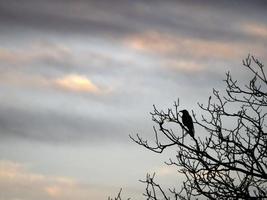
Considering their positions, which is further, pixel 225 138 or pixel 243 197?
pixel 225 138

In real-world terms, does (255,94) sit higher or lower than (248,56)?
lower

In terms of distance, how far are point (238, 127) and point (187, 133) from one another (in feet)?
2.90

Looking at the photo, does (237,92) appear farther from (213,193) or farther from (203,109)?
(213,193)

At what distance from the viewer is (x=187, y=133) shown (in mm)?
9320

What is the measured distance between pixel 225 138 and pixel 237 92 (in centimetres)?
122

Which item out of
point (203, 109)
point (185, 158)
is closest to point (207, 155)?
point (185, 158)

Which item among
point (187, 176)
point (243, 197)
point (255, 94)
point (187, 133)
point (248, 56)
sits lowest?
point (243, 197)

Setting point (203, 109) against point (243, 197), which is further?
point (203, 109)

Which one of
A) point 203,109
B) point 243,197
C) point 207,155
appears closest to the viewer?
point 243,197

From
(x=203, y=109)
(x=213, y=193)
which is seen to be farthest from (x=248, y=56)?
(x=213, y=193)

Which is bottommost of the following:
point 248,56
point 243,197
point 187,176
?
point 243,197

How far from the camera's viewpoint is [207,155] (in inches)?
352

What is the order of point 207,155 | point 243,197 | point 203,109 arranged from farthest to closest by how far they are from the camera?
point 203,109 → point 207,155 → point 243,197

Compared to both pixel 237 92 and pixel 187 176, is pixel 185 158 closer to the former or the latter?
pixel 187 176
